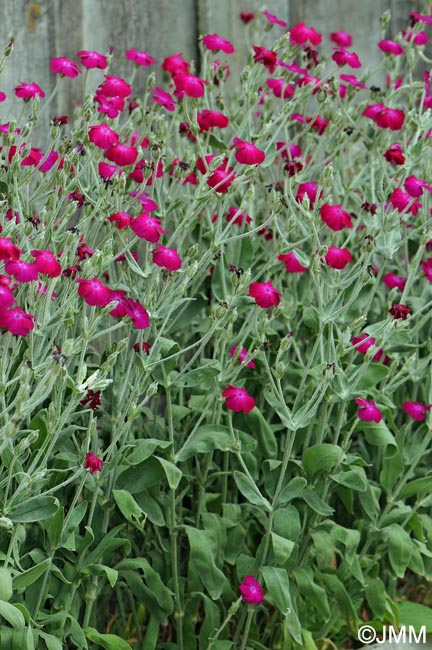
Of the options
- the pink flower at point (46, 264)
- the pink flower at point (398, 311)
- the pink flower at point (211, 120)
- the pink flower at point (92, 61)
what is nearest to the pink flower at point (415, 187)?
the pink flower at point (398, 311)

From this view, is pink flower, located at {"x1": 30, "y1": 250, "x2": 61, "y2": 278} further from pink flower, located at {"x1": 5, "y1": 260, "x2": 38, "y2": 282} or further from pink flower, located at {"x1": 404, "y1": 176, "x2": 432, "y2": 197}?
pink flower, located at {"x1": 404, "y1": 176, "x2": 432, "y2": 197}

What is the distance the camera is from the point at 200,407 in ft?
7.45

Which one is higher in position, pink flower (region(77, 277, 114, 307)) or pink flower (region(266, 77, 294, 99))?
pink flower (region(266, 77, 294, 99))

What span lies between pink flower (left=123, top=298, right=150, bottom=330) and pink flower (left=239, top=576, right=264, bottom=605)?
523 mm

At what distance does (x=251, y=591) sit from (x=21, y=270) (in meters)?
0.77

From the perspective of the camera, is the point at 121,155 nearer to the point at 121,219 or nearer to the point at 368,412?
the point at 121,219

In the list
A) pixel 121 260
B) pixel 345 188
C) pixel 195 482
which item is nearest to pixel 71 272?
pixel 121 260

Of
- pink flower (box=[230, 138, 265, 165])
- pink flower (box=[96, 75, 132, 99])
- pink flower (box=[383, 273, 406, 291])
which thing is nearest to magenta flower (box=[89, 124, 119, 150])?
pink flower (box=[96, 75, 132, 99])

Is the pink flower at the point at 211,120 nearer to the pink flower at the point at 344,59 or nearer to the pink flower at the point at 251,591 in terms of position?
the pink flower at the point at 344,59

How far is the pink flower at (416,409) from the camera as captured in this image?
239 centimetres

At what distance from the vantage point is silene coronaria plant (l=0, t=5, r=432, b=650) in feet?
6.42

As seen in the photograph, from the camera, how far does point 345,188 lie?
262cm

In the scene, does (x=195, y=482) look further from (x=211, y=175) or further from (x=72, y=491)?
(x=211, y=175)

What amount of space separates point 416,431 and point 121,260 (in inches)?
32.7
